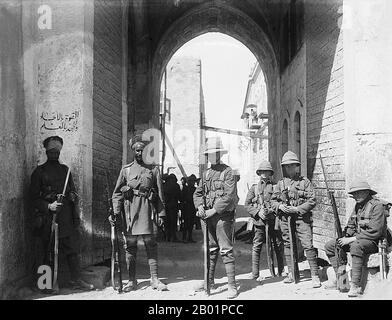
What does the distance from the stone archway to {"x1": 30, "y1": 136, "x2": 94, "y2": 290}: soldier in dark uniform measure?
7.05 meters

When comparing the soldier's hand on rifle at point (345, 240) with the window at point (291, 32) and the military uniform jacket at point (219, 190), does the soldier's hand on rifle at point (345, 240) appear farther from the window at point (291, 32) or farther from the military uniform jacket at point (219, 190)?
the window at point (291, 32)

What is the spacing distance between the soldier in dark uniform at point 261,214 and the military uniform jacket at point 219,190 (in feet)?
4.09

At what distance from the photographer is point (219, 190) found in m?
5.55

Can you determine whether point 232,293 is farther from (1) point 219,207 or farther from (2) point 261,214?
(2) point 261,214

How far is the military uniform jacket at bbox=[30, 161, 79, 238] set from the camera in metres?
5.46

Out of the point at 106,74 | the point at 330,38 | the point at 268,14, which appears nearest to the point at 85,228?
the point at 106,74

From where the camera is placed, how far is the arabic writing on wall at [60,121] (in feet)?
20.3

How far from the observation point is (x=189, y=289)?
5914mm

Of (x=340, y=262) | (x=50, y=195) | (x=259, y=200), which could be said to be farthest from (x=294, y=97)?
(x=50, y=195)

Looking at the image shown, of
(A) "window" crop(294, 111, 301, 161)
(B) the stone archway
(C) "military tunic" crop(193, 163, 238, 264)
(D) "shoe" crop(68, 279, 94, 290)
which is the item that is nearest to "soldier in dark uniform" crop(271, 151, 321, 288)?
(C) "military tunic" crop(193, 163, 238, 264)

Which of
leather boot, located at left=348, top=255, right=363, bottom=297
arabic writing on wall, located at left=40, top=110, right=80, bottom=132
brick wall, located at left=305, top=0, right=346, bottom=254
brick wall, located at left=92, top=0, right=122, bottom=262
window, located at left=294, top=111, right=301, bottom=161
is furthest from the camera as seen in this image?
window, located at left=294, top=111, right=301, bottom=161

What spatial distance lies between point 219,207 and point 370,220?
172 centimetres

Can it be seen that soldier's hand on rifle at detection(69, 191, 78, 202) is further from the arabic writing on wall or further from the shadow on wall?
the shadow on wall

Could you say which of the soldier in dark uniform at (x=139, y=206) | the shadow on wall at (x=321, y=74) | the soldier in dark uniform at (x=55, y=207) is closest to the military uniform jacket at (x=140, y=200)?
the soldier in dark uniform at (x=139, y=206)
